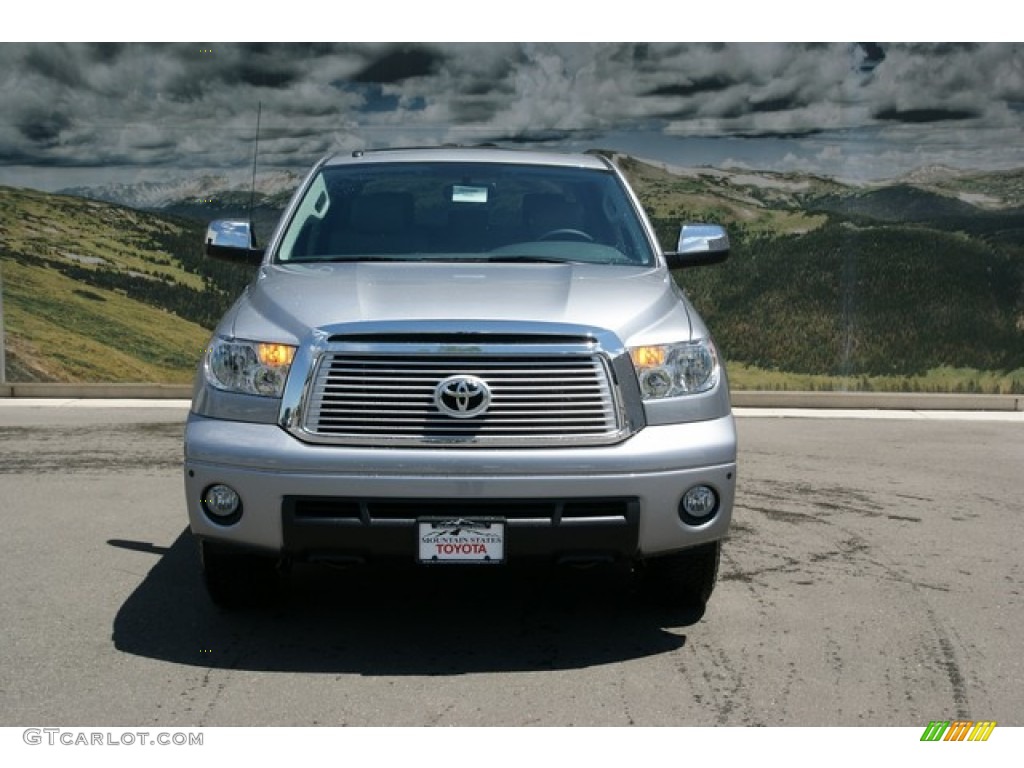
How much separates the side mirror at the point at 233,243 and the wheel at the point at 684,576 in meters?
2.36

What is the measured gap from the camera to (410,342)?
4.92m

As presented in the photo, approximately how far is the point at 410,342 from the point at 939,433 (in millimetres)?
8257

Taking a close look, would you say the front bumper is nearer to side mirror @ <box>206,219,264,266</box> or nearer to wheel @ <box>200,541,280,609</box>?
wheel @ <box>200,541,280,609</box>

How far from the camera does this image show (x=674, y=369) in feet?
16.7

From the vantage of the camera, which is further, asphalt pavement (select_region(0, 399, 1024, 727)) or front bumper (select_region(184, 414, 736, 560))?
front bumper (select_region(184, 414, 736, 560))

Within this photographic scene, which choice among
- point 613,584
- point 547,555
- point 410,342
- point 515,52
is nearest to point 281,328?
point 410,342

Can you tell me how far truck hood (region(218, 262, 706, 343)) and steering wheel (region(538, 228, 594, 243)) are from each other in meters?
0.56

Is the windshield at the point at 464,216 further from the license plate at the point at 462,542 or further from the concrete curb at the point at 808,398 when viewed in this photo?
the concrete curb at the point at 808,398

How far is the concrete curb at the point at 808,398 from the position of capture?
14070 millimetres

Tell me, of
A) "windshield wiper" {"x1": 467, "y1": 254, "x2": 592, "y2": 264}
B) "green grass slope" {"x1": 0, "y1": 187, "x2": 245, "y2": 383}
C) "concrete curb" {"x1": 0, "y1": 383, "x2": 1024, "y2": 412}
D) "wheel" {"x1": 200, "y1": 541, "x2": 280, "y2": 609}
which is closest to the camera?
"wheel" {"x1": 200, "y1": 541, "x2": 280, "y2": 609}

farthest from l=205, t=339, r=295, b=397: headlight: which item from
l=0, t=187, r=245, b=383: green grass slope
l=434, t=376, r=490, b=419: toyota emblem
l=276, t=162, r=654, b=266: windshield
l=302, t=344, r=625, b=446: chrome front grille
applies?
l=0, t=187, r=245, b=383: green grass slope

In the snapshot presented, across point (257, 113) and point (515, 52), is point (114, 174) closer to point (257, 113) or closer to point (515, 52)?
point (257, 113)

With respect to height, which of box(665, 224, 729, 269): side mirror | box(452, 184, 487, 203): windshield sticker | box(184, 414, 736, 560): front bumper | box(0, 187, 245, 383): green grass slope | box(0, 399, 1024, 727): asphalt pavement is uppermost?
box(452, 184, 487, 203): windshield sticker

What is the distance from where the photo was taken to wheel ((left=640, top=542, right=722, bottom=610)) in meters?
5.41
